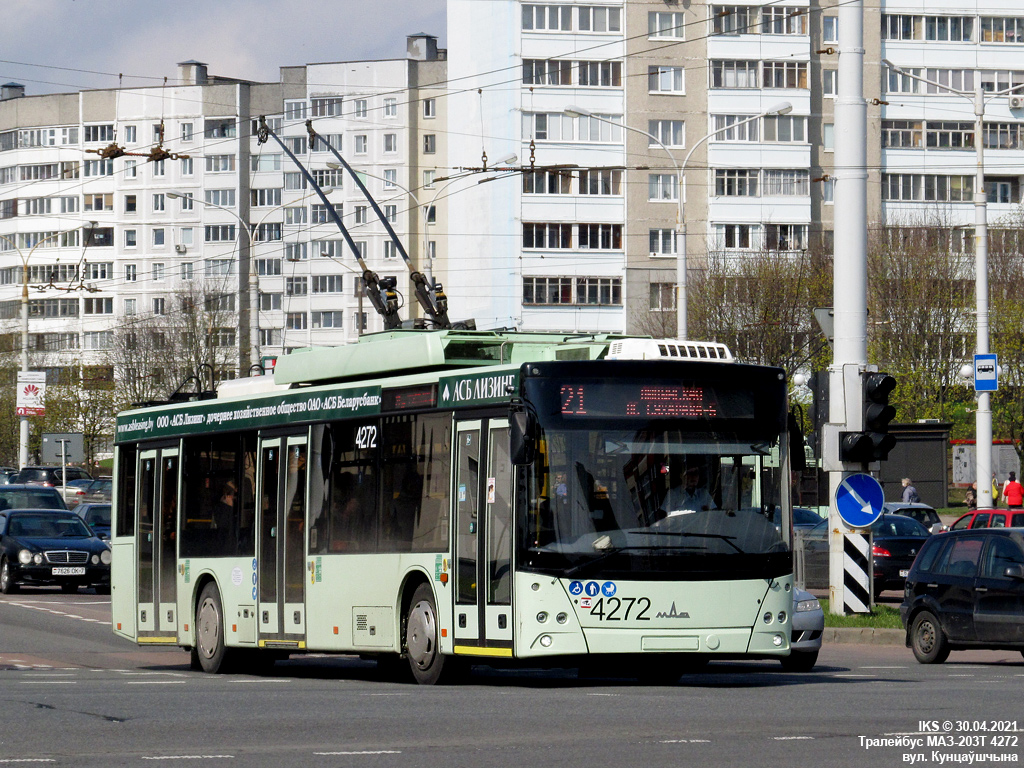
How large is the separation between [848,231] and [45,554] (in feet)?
55.0

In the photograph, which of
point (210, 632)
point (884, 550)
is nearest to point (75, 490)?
point (884, 550)

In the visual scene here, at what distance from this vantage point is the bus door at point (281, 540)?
16344 mm

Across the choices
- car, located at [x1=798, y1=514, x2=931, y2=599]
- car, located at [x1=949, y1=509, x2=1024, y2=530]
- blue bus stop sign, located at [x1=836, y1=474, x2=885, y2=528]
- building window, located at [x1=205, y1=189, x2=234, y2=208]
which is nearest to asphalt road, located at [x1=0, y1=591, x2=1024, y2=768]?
blue bus stop sign, located at [x1=836, y1=474, x2=885, y2=528]

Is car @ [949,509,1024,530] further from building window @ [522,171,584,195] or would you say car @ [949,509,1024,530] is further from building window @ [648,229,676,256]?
building window @ [648,229,676,256]

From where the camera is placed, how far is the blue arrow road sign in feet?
105

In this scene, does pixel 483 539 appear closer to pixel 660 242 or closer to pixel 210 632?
pixel 210 632

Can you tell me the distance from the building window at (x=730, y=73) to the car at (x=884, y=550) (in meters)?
48.7

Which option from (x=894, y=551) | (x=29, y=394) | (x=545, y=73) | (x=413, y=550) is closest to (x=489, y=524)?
(x=413, y=550)

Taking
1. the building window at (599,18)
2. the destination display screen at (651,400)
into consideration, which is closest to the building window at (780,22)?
the building window at (599,18)

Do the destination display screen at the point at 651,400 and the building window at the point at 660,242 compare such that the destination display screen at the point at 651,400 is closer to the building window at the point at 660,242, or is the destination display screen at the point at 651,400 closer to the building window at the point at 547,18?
the building window at the point at 547,18

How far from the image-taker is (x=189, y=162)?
109625 mm

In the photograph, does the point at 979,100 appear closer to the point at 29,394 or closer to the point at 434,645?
the point at 434,645

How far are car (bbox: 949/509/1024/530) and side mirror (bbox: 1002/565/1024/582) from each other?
771 centimetres

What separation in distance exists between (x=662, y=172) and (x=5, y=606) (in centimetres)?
5444
